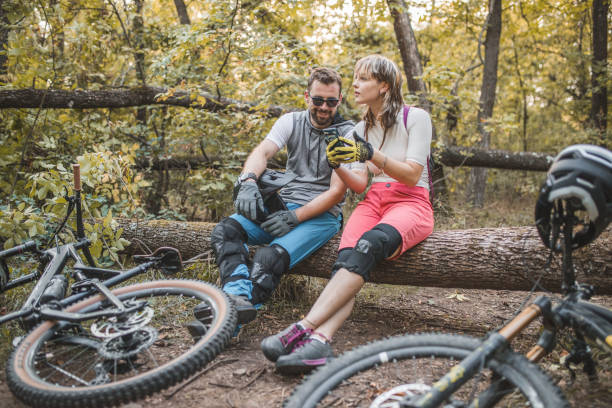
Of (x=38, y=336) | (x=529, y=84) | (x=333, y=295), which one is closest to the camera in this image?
(x=38, y=336)

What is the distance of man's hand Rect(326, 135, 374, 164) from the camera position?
2.35 m

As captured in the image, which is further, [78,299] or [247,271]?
[247,271]

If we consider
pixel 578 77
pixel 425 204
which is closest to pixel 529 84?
pixel 578 77

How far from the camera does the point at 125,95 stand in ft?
18.0

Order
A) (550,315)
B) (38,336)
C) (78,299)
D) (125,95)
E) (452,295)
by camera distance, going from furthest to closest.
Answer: (125,95)
(452,295)
(78,299)
(38,336)
(550,315)

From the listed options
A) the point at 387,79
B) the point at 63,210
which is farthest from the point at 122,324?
the point at 387,79

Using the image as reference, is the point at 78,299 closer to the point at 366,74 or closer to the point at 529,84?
the point at 366,74

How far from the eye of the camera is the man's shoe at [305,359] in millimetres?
2121

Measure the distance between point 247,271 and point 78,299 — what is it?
100cm

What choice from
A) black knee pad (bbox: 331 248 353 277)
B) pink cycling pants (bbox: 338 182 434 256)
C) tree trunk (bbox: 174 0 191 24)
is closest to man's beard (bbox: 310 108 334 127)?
pink cycling pants (bbox: 338 182 434 256)

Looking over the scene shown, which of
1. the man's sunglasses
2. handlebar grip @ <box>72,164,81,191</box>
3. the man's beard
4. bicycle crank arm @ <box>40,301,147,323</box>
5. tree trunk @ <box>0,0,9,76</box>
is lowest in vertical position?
bicycle crank arm @ <box>40,301,147,323</box>

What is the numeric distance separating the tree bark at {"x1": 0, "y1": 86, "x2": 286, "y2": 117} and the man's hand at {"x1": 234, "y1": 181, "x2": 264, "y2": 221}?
2.32 metres

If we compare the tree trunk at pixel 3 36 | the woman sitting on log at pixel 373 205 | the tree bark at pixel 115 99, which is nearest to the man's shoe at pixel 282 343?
the woman sitting on log at pixel 373 205

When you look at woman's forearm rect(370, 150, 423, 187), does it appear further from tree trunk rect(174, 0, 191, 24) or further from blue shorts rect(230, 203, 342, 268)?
tree trunk rect(174, 0, 191, 24)
